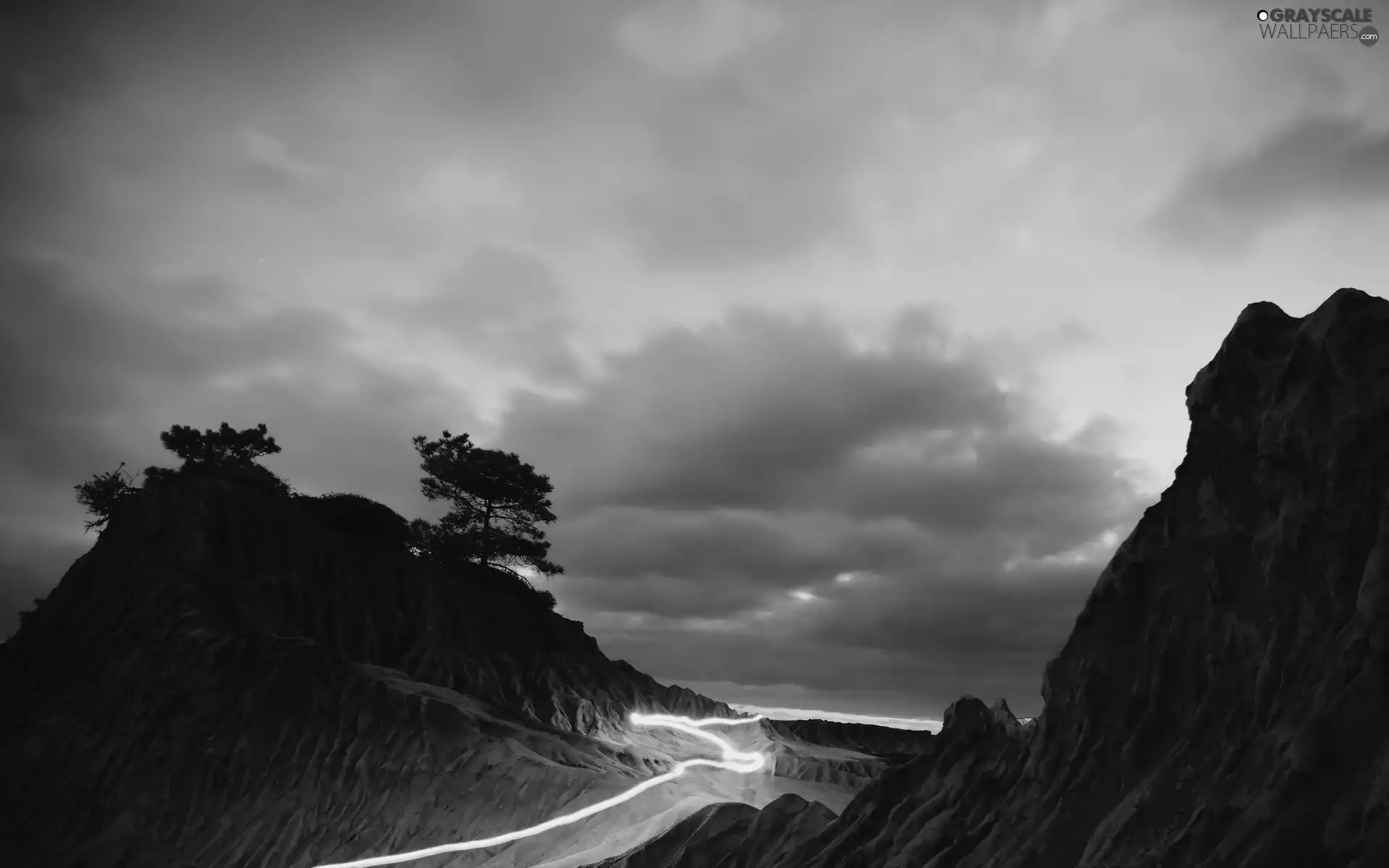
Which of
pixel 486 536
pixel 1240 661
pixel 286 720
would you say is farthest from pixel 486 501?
pixel 1240 661

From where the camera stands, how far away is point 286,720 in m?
23.3

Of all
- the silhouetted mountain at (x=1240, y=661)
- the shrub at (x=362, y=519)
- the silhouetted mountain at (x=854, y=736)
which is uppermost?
the shrub at (x=362, y=519)

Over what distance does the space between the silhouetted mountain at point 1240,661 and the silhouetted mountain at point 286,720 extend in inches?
403

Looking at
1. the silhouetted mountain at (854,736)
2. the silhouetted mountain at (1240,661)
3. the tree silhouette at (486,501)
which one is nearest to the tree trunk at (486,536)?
the tree silhouette at (486,501)

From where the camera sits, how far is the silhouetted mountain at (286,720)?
20.2 metres

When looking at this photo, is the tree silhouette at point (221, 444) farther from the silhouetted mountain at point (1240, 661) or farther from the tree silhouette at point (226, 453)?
the silhouetted mountain at point (1240, 661)

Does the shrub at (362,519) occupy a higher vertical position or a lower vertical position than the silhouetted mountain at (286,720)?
higher

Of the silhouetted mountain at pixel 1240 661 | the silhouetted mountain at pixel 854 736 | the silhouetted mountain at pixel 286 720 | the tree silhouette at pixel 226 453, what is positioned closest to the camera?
the silhouetted mountain at pixel 1240 661

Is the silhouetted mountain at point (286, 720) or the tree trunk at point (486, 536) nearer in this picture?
the silhouetted mountain at point (286, 720)

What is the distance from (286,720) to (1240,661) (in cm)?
2398

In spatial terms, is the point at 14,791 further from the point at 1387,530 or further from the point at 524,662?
the point at 1387,530

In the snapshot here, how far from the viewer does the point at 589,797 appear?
Result: 1877 cm

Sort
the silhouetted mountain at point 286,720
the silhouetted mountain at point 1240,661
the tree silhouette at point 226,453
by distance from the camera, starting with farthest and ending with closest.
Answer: the tree silhouette at point 226,453 < the silhouetted mountain at point 286,720 < the silhouetted mountain at point 1240,661

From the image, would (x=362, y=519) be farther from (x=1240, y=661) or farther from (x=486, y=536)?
(x=1240, y=661)
